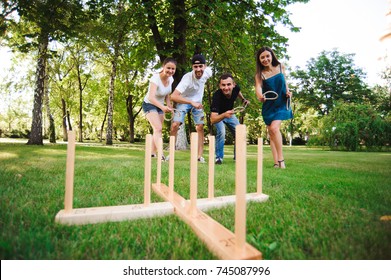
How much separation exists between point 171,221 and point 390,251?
4.10ft

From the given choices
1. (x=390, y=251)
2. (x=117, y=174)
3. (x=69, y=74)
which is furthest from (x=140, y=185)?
(x=69, y=74)

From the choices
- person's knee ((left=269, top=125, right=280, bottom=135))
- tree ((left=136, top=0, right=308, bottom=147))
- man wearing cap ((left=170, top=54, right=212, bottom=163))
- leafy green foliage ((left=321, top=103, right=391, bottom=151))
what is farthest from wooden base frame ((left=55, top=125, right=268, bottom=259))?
leafy green foliage ((left=321, top=103, right=391, bottom=151))

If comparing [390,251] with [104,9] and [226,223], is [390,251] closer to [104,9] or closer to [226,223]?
[226,223]

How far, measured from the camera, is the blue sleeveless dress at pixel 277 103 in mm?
4501

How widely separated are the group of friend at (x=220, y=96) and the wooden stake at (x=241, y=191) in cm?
312

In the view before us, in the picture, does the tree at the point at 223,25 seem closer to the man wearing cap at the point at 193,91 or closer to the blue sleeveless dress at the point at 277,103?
the man wearing cap at the point at 193,91

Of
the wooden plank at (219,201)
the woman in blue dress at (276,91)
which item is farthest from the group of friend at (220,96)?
the wooden plank at (219,201)

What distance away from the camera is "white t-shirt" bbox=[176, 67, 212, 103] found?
16.1 feet

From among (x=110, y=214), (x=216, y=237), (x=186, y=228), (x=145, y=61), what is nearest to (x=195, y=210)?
(x=186, y=228)

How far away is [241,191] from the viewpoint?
130 cm

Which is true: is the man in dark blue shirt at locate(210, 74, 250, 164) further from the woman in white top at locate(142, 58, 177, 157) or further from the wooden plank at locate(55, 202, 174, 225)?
the wooden plank at locate(55, 202, 174, 225)

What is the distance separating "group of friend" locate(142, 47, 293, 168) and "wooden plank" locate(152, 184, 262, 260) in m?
2.78

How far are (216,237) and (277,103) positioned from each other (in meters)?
3.66

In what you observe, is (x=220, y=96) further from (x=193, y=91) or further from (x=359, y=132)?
(x=359, y=132)
